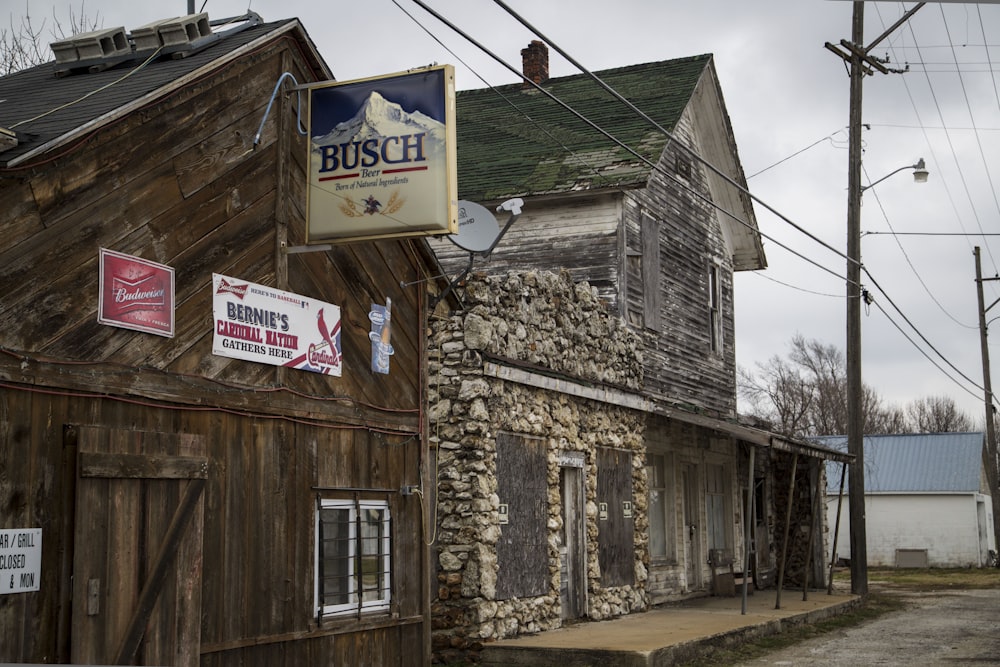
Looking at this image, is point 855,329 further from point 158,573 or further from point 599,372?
point 158,573

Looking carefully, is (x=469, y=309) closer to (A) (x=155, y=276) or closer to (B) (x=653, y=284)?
(A) (x=155, y=276)

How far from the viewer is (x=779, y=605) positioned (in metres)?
18.0

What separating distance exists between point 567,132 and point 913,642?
9.46 metres

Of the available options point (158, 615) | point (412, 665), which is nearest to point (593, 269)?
point (412, 665)

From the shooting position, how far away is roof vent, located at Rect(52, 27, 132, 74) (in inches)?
366

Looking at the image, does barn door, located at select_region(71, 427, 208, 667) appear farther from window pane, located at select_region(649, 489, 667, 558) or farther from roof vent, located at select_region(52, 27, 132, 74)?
window pane, located at select_region(649, 489, 667, 558)

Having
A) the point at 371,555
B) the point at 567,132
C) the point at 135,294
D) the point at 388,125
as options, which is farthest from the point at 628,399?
the point at 135,294

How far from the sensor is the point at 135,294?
7836 millimetres

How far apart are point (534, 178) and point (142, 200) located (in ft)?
35.8

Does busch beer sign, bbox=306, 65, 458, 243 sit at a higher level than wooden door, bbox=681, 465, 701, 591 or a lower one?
higher

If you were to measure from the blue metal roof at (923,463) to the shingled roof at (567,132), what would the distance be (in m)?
21.1

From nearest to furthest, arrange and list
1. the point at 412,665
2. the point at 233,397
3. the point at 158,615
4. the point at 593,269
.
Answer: the point at 158,615 → the point at 233,397 → the point at 412,665 → the point at 593,269

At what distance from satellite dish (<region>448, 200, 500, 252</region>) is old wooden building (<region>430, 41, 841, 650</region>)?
212 millimetres

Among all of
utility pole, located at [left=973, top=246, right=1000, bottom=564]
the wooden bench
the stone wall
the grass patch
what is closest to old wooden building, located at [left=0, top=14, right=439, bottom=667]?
the stone wall
